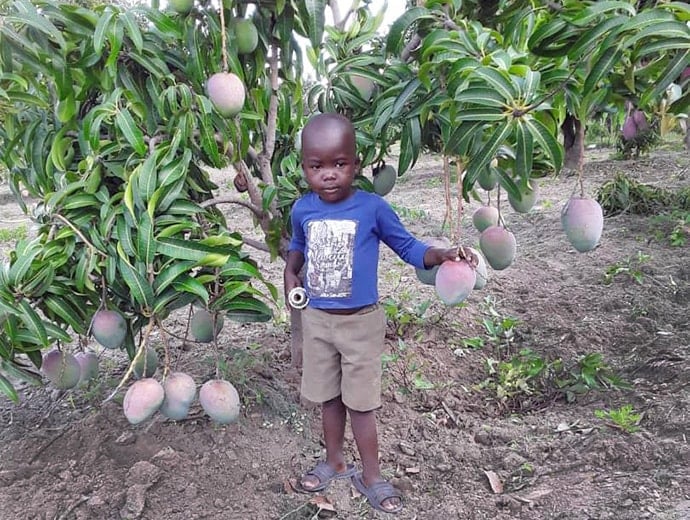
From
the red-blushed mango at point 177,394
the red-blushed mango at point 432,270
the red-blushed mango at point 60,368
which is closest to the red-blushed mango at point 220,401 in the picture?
the red-blushed mango at point 177,394

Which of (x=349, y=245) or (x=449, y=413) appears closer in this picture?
(x=349, y=245)

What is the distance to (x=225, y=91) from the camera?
5.27ft

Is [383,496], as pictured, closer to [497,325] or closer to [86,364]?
[86,364]

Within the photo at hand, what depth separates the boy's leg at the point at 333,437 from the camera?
6.16 feet

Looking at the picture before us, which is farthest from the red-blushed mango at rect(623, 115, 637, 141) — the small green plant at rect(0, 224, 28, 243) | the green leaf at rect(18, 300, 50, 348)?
the small green plant at rect(0, 224, 28, 243)

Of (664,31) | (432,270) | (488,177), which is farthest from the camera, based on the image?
(432,270)

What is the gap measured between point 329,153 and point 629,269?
7.45ft

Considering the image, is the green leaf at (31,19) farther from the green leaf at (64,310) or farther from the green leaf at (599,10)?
the green leaf at (599,10)

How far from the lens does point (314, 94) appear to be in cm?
186

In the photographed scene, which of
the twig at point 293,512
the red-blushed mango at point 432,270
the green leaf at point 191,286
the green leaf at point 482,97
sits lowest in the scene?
the twig at point 293,512

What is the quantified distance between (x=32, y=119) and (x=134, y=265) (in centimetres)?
82

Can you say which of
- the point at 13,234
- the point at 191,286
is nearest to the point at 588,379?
the point at 191,286

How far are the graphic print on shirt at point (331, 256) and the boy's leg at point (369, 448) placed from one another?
1.17 feet

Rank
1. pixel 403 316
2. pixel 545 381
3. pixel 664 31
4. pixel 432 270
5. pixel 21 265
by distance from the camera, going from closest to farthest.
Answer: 1. pixel 664 31
2. pixel 21 265
3. pixel 432 270
4. pixel 545 381
5. pixel 403 316
